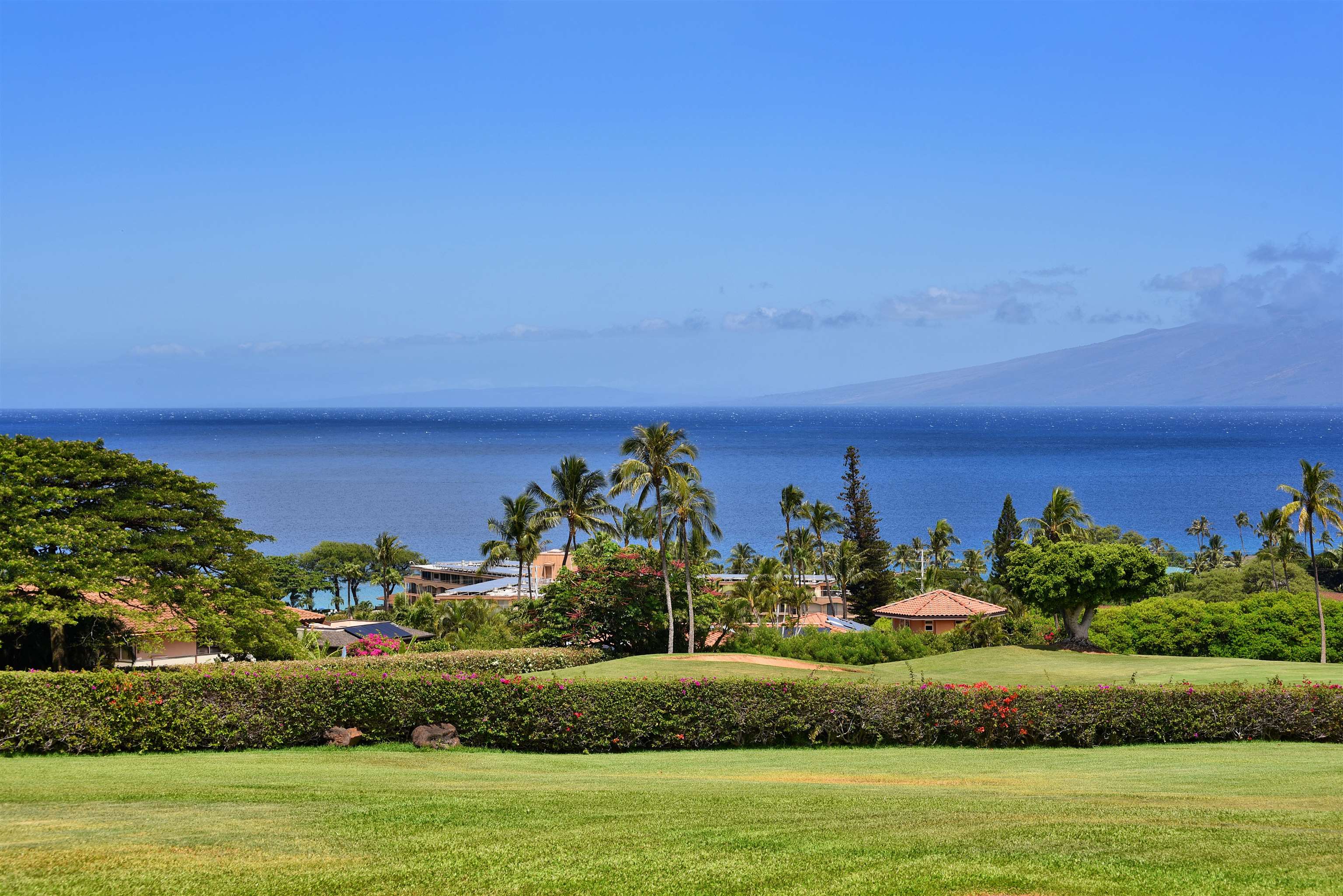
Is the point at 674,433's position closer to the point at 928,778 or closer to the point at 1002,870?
the point at 928,778

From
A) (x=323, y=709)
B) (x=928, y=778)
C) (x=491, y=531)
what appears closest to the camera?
(x=928, y=778)

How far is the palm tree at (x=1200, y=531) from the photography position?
429 feet

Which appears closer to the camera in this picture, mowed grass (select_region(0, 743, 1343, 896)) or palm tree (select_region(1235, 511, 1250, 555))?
mowed grass (select_region(0, 743, 1343, 896))

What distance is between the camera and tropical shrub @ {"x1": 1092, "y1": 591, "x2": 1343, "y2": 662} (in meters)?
37.5

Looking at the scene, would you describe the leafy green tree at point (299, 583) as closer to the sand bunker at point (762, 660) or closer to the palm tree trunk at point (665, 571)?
the palm tree trunk at point (665, 571)

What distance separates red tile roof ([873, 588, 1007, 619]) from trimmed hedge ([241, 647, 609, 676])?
19742 mm

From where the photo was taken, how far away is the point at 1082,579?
3922 cm

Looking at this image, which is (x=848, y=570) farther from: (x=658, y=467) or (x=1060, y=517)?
(x=658, y=467)

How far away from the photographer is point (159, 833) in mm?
11141

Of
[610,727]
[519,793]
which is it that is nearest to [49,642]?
[610,727]

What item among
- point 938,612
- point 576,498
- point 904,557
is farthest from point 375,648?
point 904,557

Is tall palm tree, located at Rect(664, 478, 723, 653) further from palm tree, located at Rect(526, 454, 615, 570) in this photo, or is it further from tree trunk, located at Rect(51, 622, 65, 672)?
tree trunk, located at Rect(51, 622, 65, 672)

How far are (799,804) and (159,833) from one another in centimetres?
699

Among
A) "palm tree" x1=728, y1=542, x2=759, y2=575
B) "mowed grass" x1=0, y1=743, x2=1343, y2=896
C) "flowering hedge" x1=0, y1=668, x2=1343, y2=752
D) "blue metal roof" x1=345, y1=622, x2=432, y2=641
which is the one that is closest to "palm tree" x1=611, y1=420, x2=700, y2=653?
"blue metal roof" x1=345, y1=622, x2=432, y2=641
